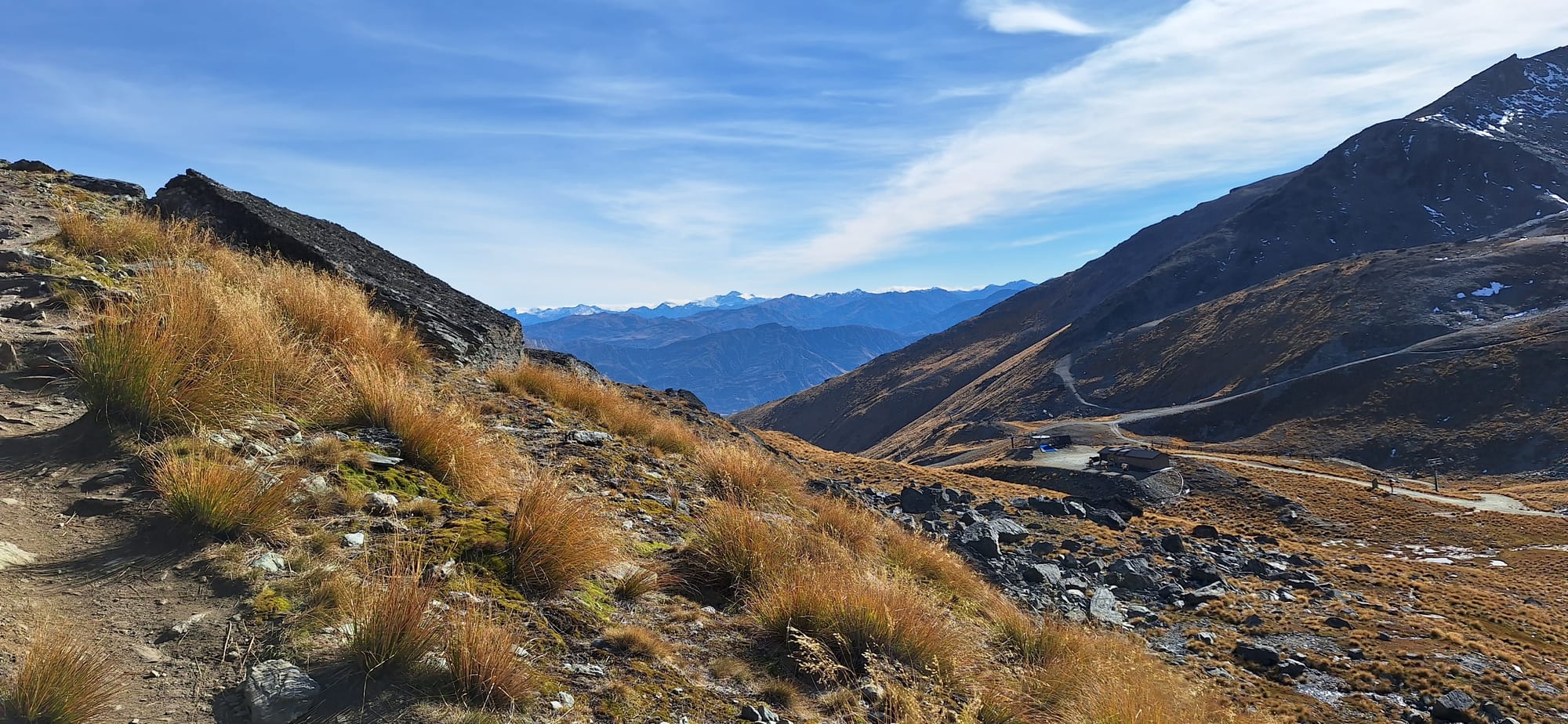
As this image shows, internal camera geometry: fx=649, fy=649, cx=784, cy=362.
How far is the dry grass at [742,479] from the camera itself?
338 inches

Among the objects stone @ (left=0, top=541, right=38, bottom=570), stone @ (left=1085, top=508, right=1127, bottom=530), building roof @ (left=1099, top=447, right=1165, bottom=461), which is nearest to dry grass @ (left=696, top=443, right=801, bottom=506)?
stone @ (left=0, top=541, right=38, bottom=570)

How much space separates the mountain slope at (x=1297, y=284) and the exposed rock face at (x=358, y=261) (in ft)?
338

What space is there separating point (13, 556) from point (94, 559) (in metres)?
0.30

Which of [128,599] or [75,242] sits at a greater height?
[75,242]

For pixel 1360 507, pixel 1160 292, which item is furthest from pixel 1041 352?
Answer: pixel 1360 507

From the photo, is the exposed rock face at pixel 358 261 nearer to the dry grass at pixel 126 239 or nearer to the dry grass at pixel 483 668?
the dry grass at pixel 126 239

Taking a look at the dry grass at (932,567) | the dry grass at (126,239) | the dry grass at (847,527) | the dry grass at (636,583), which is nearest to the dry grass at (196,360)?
the dry grass at (126,239)

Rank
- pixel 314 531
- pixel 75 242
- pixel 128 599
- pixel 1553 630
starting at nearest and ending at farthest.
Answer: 1. pixel 128 599
2. pixel 314 531
3. pixel 75 242
4. pixel 1553 630

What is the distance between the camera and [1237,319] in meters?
132

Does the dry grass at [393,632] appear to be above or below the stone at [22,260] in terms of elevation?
below

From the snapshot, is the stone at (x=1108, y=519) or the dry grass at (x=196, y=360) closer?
the dry grass at (x=196, y=360)

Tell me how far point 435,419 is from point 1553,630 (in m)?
37.5

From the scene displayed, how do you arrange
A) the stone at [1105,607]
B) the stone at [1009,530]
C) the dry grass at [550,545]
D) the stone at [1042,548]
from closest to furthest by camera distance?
the dry grass at [550,545] < the stone at [1105,607] < the stone at [1042,548] < the stone at [1009,530]

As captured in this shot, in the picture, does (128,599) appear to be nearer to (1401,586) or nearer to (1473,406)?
(1401,586)
